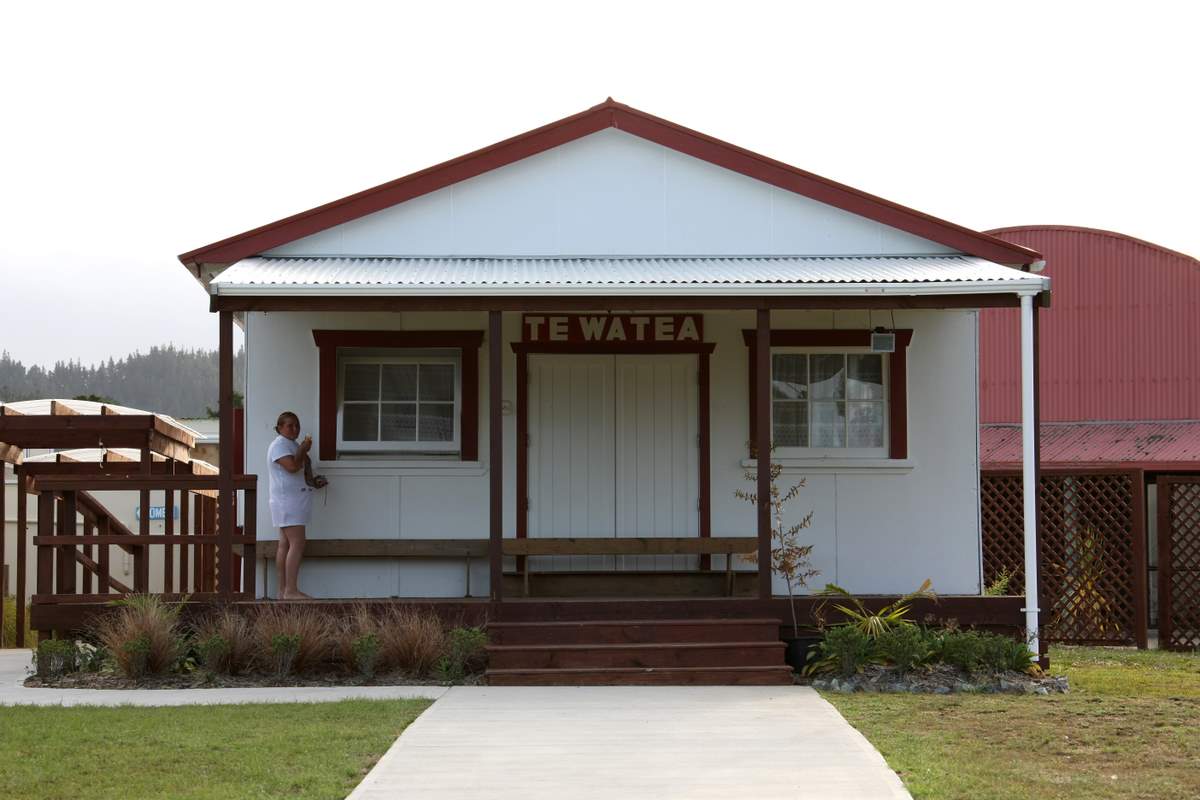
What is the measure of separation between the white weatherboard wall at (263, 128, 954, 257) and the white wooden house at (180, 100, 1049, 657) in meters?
0.02

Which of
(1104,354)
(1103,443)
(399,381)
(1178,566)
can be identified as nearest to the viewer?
(399,381)

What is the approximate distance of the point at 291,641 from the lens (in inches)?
448

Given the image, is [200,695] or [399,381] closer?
[200,695]

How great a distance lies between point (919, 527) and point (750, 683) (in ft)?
10.1

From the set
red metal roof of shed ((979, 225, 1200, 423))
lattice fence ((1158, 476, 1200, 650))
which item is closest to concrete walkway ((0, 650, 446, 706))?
lattice fence ((1158, 476, 1200, 650))

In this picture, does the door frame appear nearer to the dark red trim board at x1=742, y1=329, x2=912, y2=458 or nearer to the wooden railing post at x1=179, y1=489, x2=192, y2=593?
the dark red trim board at x1=742, y1=329, x2=912, y2=458

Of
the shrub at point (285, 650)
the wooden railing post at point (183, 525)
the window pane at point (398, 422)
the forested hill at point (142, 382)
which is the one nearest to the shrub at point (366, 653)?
the shrub at point (285, 650)

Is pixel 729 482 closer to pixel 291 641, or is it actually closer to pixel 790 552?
pixel 790 552

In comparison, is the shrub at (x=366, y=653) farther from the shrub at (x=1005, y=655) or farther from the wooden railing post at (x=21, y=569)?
the wooden railing post at (x=21, y=569)

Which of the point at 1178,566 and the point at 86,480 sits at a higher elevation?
the point at 86,480

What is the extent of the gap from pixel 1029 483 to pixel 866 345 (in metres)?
2.37

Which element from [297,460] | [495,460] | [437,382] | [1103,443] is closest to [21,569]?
[297,460]

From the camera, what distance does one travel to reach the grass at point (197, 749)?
7.45 metres

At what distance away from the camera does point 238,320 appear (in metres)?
15.6
